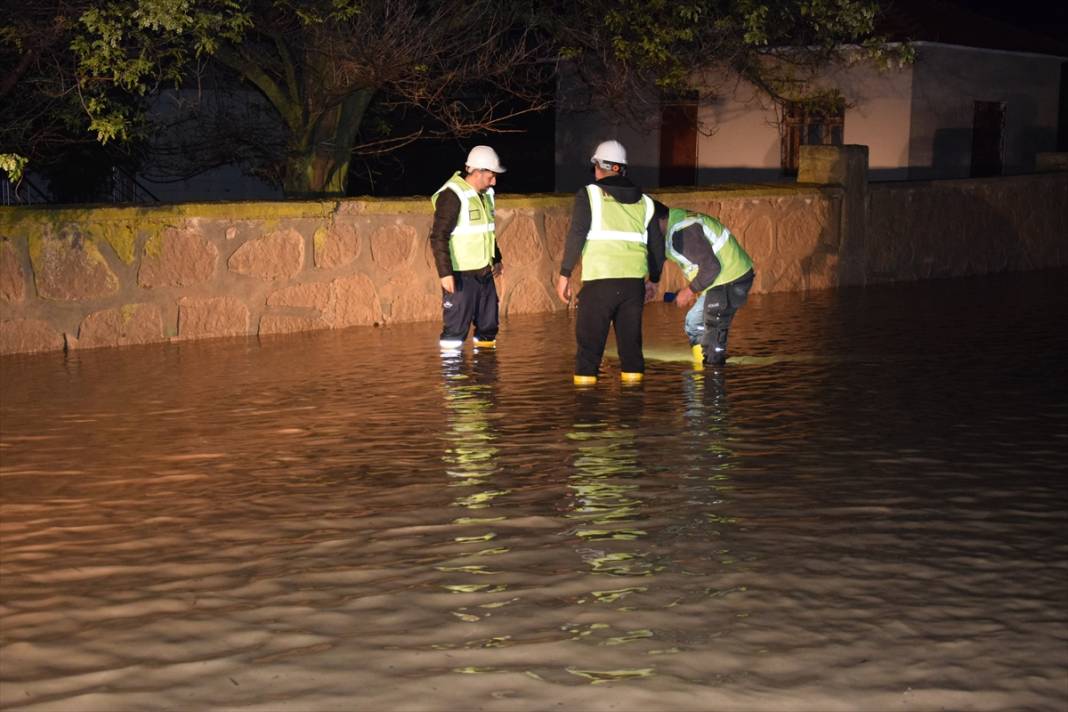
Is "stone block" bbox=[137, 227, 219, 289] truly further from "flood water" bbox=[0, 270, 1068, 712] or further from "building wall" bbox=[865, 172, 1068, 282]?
"building wall" bbox=[865, 172, 1068, 282]

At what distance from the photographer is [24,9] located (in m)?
13.9

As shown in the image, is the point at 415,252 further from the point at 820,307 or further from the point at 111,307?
the point at 820,307

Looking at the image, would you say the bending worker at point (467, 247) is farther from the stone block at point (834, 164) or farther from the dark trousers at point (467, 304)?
the stone block at point (834, 164)

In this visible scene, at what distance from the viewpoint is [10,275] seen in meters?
13.2

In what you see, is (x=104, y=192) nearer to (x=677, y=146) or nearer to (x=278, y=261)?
(x=677, y=146)

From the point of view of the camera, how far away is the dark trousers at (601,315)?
1193 centimetres

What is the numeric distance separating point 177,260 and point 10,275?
1418 mm

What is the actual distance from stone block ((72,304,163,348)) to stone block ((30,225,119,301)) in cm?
19

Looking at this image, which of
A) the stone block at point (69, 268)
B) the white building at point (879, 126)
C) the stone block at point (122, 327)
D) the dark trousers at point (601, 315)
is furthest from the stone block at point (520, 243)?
the white building at point (879, 126)

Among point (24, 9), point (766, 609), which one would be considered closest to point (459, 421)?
point (766, 609)

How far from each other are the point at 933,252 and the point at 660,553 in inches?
572

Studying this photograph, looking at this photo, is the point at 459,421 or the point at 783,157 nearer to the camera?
the point at 459,421

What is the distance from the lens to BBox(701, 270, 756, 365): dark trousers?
41.8ft

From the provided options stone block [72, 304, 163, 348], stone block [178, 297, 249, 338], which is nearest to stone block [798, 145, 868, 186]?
stone block [178, 297, 249, 338]
